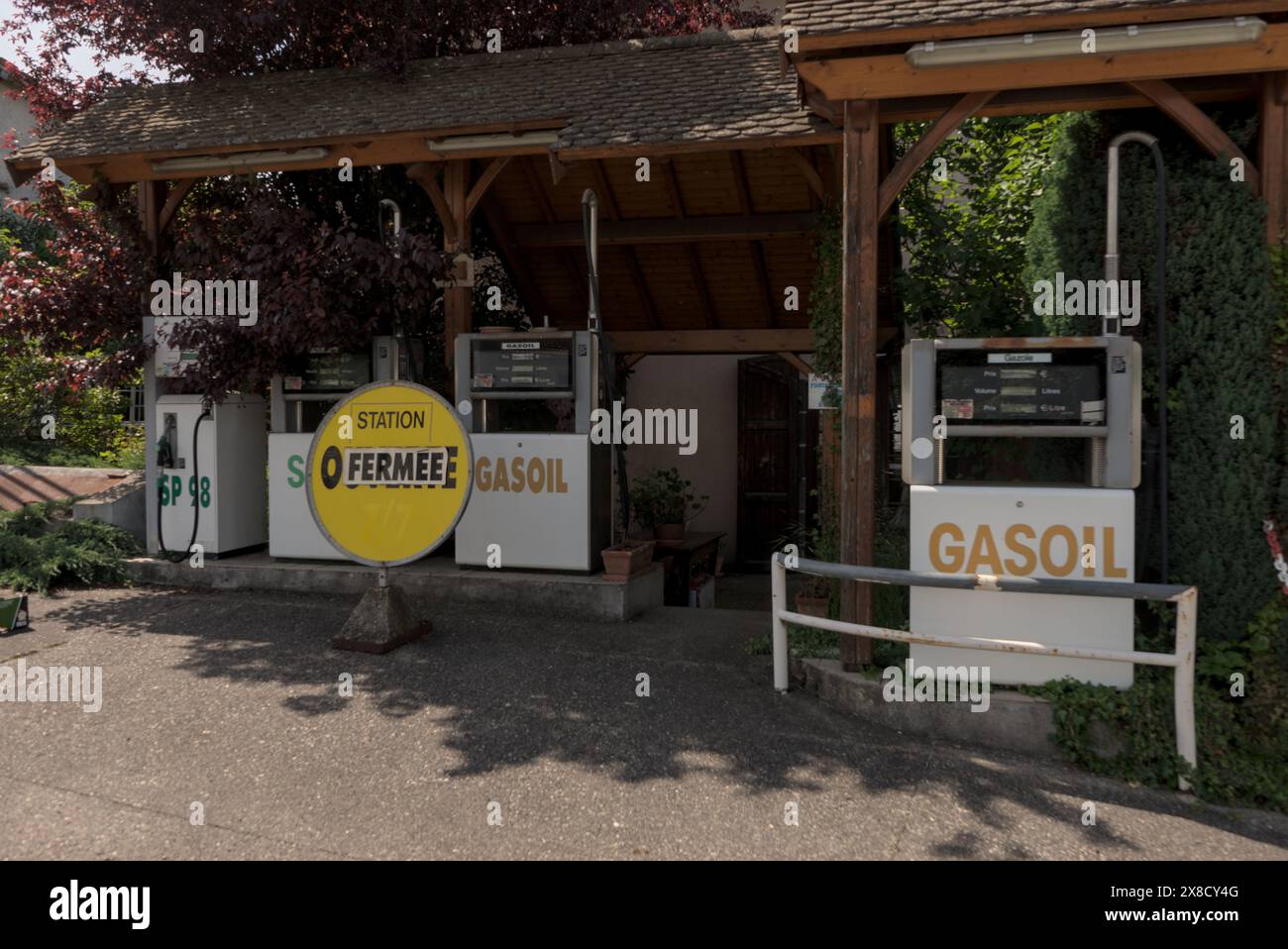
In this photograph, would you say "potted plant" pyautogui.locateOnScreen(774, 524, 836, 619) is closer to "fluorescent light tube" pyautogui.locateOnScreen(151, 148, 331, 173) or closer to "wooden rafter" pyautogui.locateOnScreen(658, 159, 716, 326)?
"wooden rafter" pyautogui.locateOnScreen(658, 159, 716, 326)

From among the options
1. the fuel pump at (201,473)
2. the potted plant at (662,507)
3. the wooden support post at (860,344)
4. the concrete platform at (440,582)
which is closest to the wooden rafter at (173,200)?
the fuel pump at (201,473)

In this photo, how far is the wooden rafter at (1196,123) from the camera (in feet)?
14.1

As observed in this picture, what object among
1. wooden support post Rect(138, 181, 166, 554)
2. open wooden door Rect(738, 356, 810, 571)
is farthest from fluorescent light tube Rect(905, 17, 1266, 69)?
open wooden door Rect(738, 356, 810, 571)

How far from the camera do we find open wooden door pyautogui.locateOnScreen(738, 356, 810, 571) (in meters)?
11.2

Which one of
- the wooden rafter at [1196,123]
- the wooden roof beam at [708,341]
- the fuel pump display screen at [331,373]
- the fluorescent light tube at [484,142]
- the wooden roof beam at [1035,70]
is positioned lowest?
the fuel pump display screen at [331,373]

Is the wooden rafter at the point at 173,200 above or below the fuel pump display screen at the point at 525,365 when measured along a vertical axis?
above

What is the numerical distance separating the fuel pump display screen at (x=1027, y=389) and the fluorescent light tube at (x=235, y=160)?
16.8 ft

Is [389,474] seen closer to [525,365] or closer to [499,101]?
[525,365]

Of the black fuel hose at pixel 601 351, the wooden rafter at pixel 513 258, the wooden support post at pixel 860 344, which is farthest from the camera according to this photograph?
the wooden rafter at pixel 513 258

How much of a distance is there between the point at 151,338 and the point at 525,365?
3.20m

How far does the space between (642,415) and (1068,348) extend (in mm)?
7248

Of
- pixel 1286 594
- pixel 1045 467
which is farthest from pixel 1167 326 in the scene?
pixel 1286 594

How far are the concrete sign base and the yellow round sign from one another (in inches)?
9.2

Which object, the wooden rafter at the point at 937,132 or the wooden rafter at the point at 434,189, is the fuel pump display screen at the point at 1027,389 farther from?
the wooden rafter at the point at 434,189
